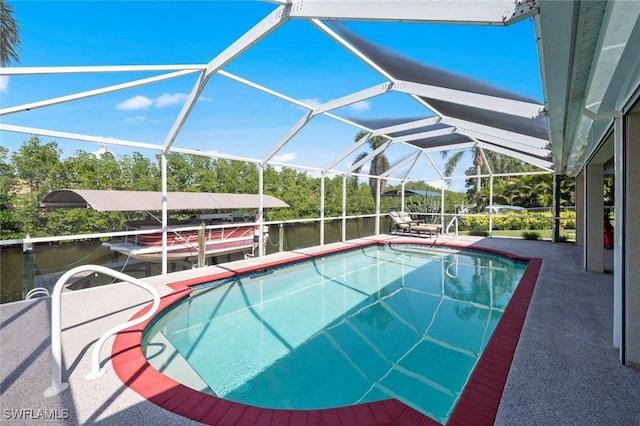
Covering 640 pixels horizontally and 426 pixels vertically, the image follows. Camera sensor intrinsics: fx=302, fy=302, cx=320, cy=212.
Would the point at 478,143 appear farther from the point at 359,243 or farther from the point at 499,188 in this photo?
the point at 499,188

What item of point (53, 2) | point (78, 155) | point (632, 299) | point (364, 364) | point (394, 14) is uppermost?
point (53, 2)

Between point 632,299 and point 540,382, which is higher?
point 632,299

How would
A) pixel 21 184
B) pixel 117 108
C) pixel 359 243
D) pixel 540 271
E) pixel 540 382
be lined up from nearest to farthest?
pixel 540 382 < pixel 540 271 < pixel 359 243 < pixel 21 184 < pixel 117 108

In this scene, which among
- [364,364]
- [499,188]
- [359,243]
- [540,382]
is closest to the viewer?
[540,382]

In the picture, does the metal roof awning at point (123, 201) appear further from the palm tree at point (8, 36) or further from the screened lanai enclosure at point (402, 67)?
the palm tree at point (8, 36)

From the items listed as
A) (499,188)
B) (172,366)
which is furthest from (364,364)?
(499,188)

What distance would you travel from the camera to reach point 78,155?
46.3 ft

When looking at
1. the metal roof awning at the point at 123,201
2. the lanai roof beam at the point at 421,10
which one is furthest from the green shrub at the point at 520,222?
the lanai roof beam at the point at 421,10

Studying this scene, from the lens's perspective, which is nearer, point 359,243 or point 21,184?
point 359,243

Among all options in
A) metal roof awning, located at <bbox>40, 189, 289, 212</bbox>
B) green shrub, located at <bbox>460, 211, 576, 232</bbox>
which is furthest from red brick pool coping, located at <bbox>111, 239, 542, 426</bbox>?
green shrub, located at <bbox>460, 211, 576, 232</bbox>

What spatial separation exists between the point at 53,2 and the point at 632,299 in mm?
11117

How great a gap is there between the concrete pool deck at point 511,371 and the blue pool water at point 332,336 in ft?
2.22

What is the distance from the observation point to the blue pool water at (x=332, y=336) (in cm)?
322

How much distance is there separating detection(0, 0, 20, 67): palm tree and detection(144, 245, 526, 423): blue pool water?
12.3 metres
